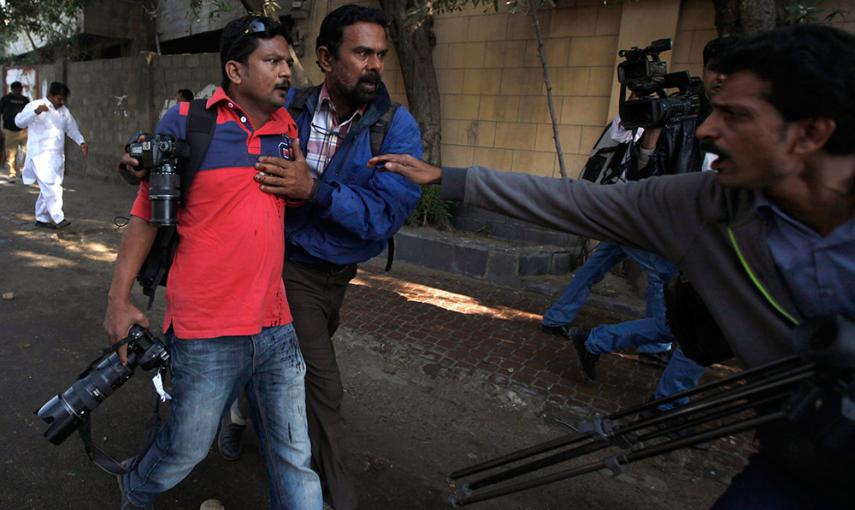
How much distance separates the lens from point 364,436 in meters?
3.42

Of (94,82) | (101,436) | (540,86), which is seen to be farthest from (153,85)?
(101,436)

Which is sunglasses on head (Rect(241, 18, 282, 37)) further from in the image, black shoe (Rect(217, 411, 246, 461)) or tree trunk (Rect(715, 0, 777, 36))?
tree trunk (Rect(715, 0, 777, 36))

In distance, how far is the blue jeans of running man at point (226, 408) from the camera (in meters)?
2.07

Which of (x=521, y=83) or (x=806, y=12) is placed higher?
(x=806, y=12)

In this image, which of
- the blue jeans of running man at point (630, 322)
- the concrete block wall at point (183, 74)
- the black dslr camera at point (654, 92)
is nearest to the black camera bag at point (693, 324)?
the blue jeans of running man at point (630, 322)

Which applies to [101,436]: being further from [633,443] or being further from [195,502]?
[633,443]

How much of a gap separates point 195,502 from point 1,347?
2465mm

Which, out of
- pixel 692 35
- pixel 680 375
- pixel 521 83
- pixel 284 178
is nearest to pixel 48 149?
pixel 521 83

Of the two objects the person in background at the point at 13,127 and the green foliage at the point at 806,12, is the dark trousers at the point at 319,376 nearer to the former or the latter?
the green foliage at the point at 806,12

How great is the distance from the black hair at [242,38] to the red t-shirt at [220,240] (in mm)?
177

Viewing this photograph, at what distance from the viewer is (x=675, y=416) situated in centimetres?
151

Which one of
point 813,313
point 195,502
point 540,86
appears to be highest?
point 540,86

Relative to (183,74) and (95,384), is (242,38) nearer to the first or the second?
(95,384)

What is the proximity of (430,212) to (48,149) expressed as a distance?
5423 mm
